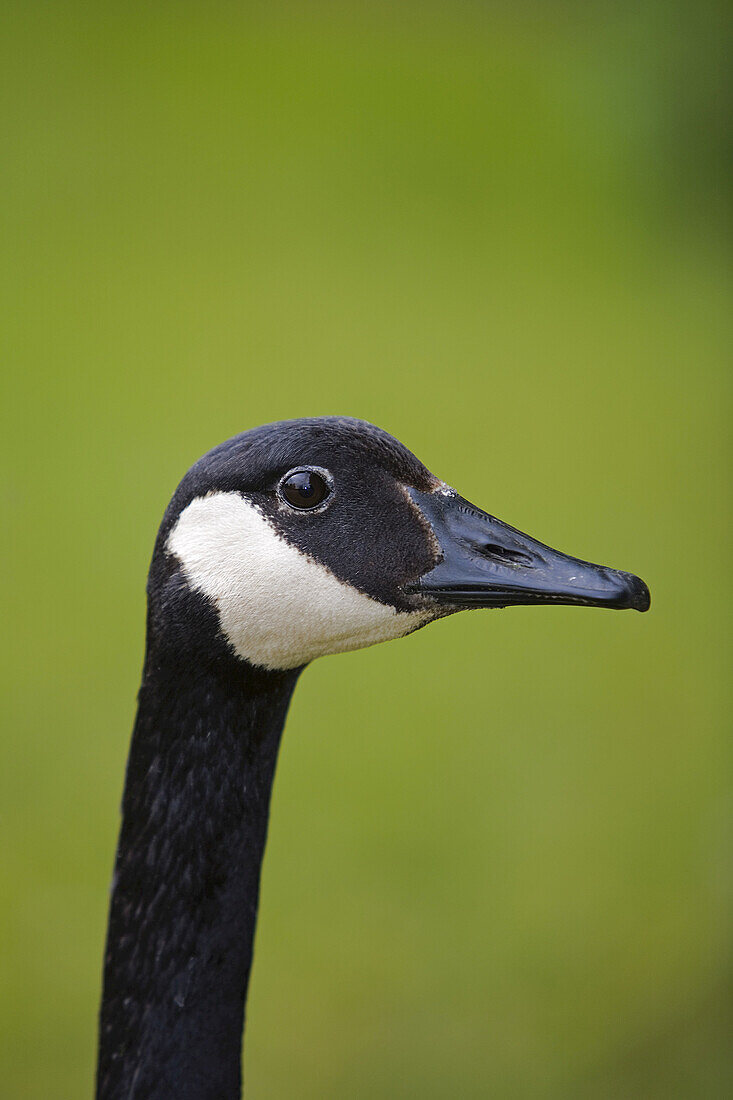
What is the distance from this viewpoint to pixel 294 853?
2.68m

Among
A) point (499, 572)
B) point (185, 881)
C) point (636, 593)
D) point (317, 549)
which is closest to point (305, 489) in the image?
point (317, 549)

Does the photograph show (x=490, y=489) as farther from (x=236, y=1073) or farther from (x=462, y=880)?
(x=236, y=1073)

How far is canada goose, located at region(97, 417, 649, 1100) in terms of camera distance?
103cm

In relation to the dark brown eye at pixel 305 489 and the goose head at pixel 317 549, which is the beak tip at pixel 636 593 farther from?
the dark brown eye at pixel 305 489

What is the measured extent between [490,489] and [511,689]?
0.80m

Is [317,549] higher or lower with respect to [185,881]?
higher

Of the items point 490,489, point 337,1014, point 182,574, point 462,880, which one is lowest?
point 337,1014

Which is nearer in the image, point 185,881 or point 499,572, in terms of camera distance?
point 499,572

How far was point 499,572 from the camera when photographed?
40.0 inches

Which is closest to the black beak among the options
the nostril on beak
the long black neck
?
the nostril on beak

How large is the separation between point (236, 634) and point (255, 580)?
56 mm

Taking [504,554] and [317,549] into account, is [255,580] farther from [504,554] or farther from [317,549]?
[504,554]

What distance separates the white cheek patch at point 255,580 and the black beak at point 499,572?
0.07 m

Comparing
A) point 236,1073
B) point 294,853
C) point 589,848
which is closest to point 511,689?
point 589,848
